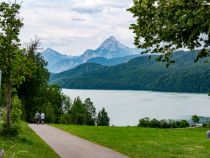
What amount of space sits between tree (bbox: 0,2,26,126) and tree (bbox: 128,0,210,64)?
48.2 feet

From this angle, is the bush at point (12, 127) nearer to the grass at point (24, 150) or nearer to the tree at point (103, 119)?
the grass at point (24, 150)

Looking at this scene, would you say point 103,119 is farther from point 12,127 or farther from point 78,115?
point 12,127

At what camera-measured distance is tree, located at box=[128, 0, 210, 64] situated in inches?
486

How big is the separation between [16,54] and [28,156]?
31.3 ft

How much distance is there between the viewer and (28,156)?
2084 cm

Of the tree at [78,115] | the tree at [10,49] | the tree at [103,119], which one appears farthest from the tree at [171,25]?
the tree at [103,119]

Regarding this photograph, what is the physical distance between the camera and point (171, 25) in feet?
43.9

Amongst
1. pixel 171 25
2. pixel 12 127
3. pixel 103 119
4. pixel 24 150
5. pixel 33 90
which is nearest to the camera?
pixel 171 25

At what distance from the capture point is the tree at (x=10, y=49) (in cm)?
2828

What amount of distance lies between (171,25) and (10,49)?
1709cm

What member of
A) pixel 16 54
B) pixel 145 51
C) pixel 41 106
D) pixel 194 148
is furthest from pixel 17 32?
pixel 41 106

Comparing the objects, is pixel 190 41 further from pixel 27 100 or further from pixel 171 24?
pixel 27 100

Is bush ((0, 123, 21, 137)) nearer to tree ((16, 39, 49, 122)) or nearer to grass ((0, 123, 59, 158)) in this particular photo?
grass ((0, 123, 59, 158))

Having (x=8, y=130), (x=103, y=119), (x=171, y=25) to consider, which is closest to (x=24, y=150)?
(x=8, y=130)
